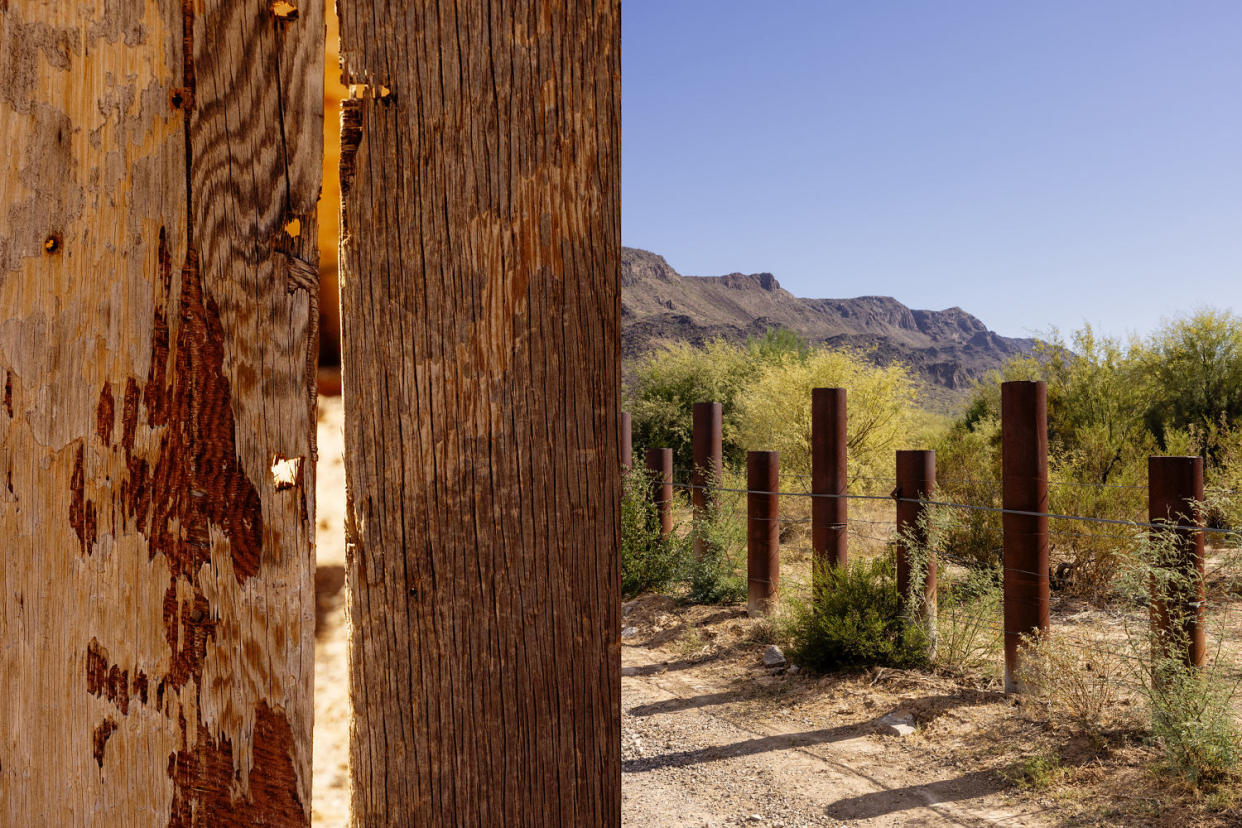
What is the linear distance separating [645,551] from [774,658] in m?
2.58

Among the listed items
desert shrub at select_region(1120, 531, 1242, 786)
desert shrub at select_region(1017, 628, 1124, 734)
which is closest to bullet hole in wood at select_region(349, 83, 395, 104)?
desert shrub at select_region(1120, 531, 1242, 786)

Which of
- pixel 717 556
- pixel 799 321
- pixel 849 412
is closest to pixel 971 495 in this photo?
pixel 849 412

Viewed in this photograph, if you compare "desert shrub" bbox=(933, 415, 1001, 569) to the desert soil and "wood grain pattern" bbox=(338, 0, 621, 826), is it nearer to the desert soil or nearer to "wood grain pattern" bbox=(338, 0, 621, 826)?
the desert soil

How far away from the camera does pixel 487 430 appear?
689mm

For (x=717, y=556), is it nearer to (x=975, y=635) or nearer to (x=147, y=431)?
(x=975, y=635)

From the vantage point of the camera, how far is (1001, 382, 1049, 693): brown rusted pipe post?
485 cm

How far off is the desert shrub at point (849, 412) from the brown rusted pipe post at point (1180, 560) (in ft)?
27.6

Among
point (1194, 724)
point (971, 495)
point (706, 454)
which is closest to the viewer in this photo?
point (1194, 724)

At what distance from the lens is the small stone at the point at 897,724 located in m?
4.74

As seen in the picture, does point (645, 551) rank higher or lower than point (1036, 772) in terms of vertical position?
higher

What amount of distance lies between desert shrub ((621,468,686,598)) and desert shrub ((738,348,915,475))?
4821mm

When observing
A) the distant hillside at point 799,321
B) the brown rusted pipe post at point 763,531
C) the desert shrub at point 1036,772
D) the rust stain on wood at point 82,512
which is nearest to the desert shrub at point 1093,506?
the brown rusted pipe post at point 763,531

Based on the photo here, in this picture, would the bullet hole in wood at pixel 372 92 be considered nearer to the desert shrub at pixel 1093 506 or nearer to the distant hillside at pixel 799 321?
the desert shrub at pixel 1093 506

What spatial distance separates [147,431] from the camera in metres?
0.64
